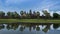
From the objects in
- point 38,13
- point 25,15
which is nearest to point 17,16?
point 25,15

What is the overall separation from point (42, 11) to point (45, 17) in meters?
3.07

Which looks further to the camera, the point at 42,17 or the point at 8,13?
the point at 8,13

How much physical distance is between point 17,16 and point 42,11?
756 cm

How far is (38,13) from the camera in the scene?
6166 cm

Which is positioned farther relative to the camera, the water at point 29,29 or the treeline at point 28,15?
the treeline at point 28,15

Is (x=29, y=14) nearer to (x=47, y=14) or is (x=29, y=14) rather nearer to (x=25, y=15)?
(x=25, y=15)

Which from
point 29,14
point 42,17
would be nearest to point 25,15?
point 29,14

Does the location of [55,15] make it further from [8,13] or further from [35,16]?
[8,13]

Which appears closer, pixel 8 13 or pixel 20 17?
pixel 20 17

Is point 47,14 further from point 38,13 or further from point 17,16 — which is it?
point 17,16

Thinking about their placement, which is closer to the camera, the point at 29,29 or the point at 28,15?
the point at 29,29

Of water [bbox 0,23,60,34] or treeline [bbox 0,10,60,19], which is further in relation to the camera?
treeline [bbox 0,10,60,19]

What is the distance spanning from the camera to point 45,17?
196ft

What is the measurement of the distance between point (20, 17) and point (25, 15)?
293 cm
